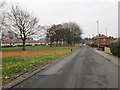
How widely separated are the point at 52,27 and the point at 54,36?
592 centimetres

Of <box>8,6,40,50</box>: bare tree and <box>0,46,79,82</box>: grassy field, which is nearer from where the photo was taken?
<box>0,46,79,82</box>: grassy field

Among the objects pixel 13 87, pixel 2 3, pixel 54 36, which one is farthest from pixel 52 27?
pixel 13 87

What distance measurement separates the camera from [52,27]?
2601 inches

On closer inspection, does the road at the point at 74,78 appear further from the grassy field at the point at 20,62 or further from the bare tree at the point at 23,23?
the bare tree at the point at 23,23

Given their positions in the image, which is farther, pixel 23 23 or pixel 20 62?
pixel 23 23

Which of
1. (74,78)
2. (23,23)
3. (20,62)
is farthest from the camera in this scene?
(23,23)

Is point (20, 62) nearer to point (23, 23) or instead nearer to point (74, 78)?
point (74, 78)

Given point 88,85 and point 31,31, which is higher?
point 31,31

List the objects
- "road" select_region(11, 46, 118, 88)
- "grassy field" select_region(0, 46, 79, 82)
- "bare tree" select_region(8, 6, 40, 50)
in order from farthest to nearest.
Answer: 1. "bare tree" select_region(8, 6, 40, 50)
2. "grassy field" select_region(0, 46, 79, 82)
3. "road" select_region(11, 46, 118, 88)

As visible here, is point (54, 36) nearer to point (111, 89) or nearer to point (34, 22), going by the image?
point (34, 22)

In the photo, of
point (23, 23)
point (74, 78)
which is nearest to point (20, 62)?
point (74, 78)

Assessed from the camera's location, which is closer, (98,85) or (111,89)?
(111,89)

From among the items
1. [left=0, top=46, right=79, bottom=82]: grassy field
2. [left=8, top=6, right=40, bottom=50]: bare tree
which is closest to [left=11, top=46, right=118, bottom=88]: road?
[left=0, top=46, right=79, bottom=82]: grassy field

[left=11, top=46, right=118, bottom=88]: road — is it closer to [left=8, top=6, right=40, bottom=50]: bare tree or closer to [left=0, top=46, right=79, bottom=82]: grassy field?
[left=0, top=46, right=79, bottom=82]: grassy field
